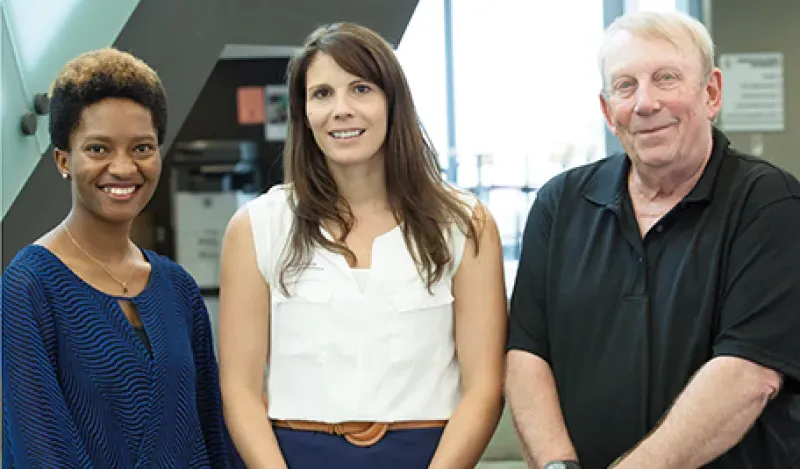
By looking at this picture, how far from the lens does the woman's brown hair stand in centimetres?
188

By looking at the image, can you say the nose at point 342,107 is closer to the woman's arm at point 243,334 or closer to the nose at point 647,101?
the woman's arm at point 243,334

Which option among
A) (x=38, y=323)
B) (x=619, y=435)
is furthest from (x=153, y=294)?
(x=619, y=435)

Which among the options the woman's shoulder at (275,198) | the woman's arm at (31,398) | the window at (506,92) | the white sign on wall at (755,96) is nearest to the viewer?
the woman's arm at (31,398)

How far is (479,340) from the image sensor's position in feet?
6.23

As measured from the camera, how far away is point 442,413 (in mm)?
1876

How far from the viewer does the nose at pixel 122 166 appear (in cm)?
168

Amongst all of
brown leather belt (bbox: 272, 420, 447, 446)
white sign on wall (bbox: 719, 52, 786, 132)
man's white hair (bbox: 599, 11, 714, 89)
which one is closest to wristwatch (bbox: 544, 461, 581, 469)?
brown leather belt (bbox: 272, 420, 447, 446)

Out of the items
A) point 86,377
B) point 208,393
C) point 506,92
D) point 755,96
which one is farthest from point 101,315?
point 506,92

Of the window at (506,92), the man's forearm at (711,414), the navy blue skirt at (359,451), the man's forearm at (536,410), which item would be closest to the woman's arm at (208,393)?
the navy blue skirt at (359,451)

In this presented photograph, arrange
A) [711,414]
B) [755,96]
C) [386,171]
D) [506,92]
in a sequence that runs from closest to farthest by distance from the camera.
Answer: [711,414]
[386,171]
[755,96]
[506,92]

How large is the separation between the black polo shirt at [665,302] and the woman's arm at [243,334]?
0.52 meters

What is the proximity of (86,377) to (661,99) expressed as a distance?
1.15 meters

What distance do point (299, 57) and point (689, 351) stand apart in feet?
3.21

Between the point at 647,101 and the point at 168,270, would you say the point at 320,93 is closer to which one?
the point at 168,270
